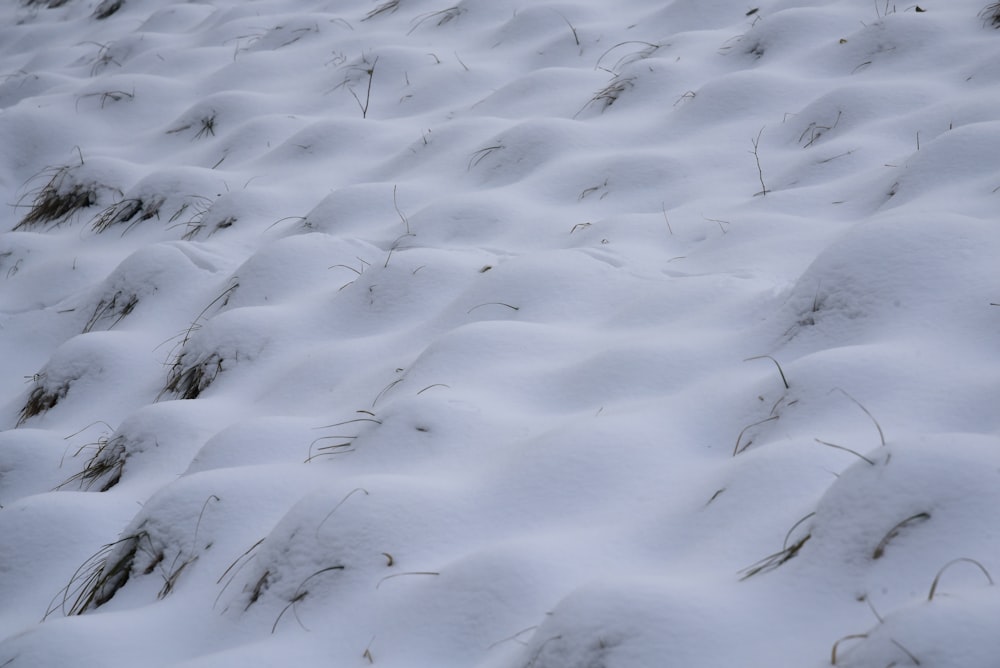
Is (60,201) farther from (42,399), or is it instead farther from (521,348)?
(521,348)

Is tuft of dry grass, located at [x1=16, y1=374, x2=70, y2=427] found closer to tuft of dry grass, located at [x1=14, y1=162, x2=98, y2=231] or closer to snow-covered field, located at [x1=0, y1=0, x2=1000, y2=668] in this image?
snow-covered field, located at [x1=0, y1=0, x2=1000, y2=668]

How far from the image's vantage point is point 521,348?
2.16 metres

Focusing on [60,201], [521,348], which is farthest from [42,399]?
[521,348]

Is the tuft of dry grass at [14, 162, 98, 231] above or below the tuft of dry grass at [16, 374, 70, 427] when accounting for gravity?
above

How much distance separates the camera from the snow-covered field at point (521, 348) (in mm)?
1346

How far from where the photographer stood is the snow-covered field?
4.42 feet

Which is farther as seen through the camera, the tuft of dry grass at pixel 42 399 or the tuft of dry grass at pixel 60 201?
the tuft of dry grass at pixel 60 201

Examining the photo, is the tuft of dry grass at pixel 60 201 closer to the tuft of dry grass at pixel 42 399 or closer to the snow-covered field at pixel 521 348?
the snow-covered field at pixel 521 348

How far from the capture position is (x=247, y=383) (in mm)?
2436

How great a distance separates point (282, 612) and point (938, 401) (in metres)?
1.22

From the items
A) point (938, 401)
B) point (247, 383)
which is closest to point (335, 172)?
point (247, 383)

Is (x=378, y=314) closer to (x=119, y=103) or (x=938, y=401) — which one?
(x=938, y=401)

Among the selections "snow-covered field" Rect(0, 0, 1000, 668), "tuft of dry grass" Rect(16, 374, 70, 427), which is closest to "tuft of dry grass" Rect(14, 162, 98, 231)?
"snow-covered field" Rect(0, 0, 1000, 668)

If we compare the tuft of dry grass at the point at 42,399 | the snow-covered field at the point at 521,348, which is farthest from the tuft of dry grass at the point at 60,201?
the tuft of dry grass at the point at 42,399
